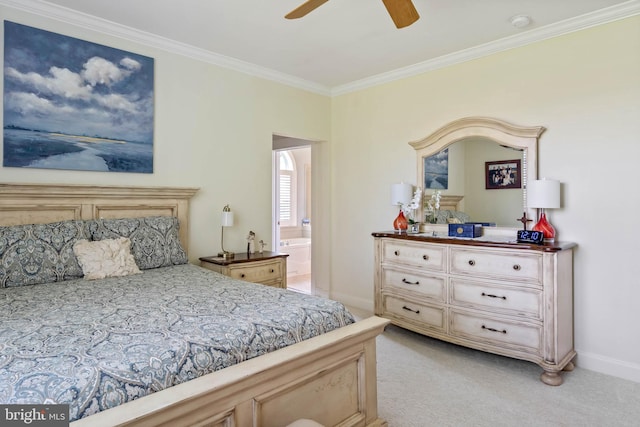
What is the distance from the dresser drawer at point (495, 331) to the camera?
2854mm

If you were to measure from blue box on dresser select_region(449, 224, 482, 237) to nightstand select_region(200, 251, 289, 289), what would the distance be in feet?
5.41

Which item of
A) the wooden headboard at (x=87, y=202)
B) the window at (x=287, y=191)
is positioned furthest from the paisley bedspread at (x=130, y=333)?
the window at (x=287, y=191)

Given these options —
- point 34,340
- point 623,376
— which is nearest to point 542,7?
point 623,376

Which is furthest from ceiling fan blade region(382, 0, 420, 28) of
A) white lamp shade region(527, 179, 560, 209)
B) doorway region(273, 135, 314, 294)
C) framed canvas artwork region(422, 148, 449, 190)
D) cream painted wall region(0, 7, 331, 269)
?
doorway region(273, 135, 314, 294)

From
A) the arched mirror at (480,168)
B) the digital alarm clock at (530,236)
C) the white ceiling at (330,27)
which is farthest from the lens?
the arched mirror at (480,168)

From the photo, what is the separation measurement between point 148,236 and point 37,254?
2.48ft

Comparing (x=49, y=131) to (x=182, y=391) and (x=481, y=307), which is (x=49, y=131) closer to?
(x=182, y=391)

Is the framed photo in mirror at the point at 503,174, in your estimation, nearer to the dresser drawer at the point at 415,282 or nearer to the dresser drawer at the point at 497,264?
the dresser drawer at the point at 497,264

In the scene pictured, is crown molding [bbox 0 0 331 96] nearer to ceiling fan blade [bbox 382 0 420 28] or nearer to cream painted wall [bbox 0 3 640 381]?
cream painted wall [bbox 0 3 640 381]

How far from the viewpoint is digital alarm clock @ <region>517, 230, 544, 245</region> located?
2.99 meters

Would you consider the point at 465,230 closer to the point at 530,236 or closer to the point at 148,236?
the point at 530,236

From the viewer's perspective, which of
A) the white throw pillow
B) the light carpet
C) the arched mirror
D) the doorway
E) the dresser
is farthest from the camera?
the doorway

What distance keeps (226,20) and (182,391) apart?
2.85m

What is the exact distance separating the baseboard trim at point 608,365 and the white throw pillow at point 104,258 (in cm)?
348
